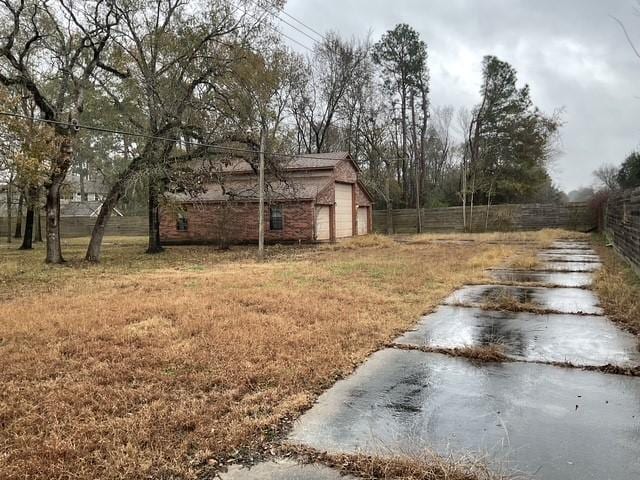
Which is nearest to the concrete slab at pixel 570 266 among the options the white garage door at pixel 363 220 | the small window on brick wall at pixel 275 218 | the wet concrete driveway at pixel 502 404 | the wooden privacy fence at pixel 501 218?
the wet concrete driveway at pixel 502 404

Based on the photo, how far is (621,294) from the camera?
7.65m

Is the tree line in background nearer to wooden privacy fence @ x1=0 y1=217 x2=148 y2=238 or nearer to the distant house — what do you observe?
the distant house

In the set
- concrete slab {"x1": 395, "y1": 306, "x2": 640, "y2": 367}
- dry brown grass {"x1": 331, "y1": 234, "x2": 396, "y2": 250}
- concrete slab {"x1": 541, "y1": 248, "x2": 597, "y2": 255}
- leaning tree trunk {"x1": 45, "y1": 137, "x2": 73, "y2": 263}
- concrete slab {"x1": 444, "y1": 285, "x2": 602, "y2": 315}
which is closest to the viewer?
concrete slab {"x1": 395, "y1": 306, "x2": 640, "y2": 367}

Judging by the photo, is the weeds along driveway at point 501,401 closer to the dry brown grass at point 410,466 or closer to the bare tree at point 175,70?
the dry brown grass at point 410,466

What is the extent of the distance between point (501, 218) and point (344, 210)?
1154cm

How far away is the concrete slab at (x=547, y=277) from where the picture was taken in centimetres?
982

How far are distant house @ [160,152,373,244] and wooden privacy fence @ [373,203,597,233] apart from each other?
9.40 metres

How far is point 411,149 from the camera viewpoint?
38.5 metres

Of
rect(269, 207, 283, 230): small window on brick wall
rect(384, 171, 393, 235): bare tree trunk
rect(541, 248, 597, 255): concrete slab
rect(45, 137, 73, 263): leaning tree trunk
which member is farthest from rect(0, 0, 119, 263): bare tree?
rect(384, 171, 393, 235): bare tree trunk

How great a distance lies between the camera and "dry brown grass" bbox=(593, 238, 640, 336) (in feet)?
21.0

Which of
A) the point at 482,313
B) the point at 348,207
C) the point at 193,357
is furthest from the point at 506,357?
the point at 348,207

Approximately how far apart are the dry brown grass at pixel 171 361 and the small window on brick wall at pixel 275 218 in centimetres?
1359

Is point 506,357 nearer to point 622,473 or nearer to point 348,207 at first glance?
point 622,473

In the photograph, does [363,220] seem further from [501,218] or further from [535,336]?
[535,336]
